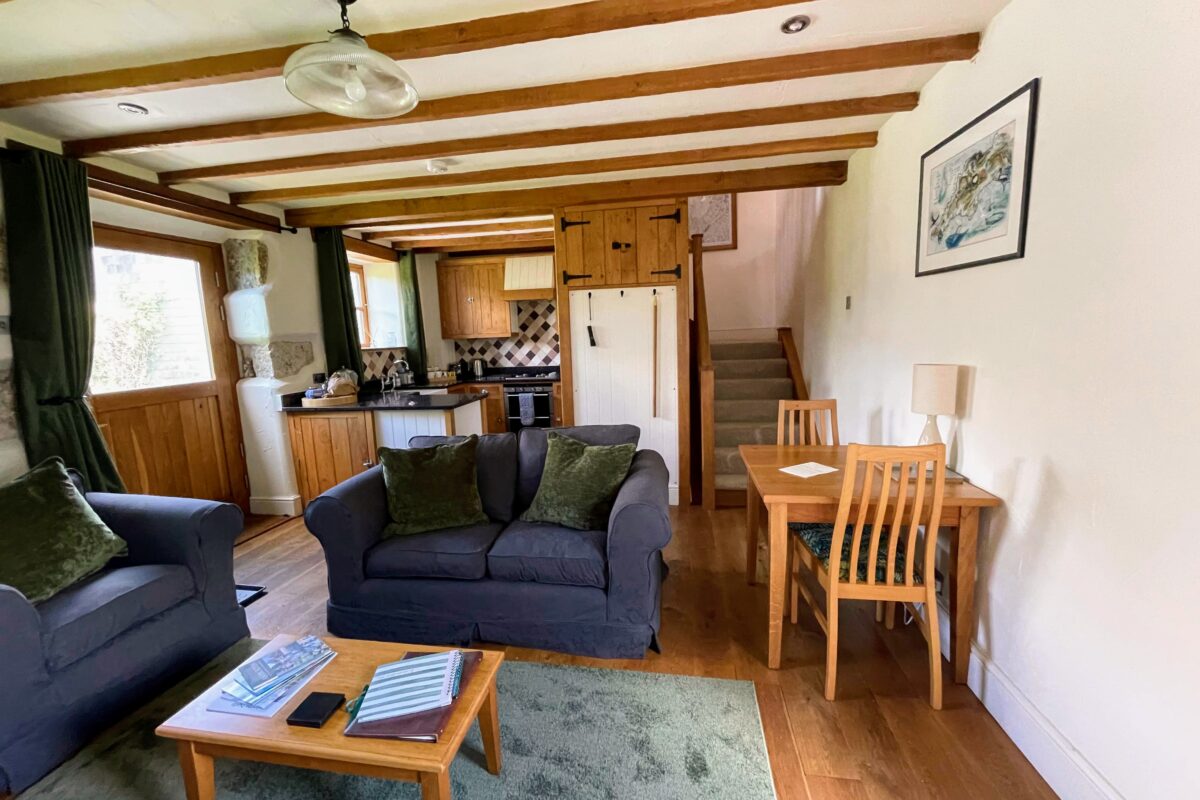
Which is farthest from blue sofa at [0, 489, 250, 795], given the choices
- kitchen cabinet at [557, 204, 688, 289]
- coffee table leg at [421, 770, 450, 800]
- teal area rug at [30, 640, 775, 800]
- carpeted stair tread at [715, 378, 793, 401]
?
carpeted stair tread at [715, 378, 793, 401]

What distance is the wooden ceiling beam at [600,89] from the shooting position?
6.41 feet

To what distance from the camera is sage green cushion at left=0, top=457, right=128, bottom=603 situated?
1.79 m

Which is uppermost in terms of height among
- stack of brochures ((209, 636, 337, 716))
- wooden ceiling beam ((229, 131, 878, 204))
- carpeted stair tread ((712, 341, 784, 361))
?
wooden ceiling beam ((229, 131, 878, 204))

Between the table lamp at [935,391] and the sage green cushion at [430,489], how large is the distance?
2080 mm

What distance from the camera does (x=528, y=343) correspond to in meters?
6.26

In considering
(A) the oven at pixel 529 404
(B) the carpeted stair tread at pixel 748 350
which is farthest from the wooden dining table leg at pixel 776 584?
(A) the oven at pixel 529 404

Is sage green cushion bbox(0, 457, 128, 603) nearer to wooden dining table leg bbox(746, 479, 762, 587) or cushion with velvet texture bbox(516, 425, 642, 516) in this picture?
cushion with velvet texture bbox(516, 425, 642, 516)

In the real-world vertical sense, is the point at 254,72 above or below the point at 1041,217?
above

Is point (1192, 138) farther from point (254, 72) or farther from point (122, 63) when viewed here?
point (122, 63)

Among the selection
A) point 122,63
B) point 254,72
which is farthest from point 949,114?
point 122,63

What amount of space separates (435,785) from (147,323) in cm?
365

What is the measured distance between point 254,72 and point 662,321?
2.86 metres

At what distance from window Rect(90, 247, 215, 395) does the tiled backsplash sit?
3.10m

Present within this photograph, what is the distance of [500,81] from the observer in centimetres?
215
